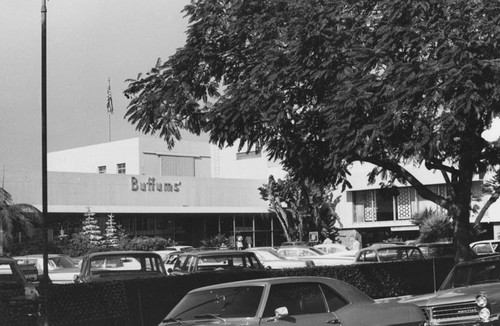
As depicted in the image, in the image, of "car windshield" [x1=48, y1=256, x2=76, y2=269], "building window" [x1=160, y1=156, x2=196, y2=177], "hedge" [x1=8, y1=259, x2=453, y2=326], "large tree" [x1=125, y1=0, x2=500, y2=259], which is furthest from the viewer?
"building window" [x1=160, y1=156, x2=196, y2=177]

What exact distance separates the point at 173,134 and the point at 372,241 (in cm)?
3881

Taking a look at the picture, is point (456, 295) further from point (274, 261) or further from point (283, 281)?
point (274, 261)

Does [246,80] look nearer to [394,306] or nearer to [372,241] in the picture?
[394,306]

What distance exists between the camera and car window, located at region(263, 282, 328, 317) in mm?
8584

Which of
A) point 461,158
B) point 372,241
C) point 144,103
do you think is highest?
point 144,103

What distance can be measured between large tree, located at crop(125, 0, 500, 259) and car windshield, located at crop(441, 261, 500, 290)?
13.0 ft

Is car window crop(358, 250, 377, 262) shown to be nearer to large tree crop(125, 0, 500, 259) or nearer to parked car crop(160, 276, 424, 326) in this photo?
large tree crop(125, 0, 500, 259)

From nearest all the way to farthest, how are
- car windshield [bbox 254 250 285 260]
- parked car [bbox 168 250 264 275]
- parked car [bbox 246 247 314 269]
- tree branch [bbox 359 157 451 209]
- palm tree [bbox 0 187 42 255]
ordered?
parked car [bbox 168 250 264 275] < tree branch [bbox 359 157 451 209] < parked car [bbox 246 247 314 269] < car windshield [bbox 254 250 285 260] < palm tree [bbox 0 187 42 255]

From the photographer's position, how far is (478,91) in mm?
15281

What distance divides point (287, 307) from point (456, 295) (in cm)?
330

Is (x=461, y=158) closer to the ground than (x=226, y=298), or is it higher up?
higher up

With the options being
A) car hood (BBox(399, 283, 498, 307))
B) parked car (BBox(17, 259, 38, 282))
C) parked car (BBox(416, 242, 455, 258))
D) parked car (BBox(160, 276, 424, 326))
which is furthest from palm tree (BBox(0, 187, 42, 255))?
parked car (BBox(160, 276, 424, 326))

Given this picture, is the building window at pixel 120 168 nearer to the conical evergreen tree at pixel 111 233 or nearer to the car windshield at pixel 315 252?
the conical evergreen tree at pixel 111 233

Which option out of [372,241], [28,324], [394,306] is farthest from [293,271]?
[372,241]
